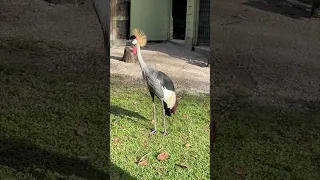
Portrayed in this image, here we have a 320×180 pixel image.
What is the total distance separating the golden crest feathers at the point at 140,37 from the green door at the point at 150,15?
0.03 metres

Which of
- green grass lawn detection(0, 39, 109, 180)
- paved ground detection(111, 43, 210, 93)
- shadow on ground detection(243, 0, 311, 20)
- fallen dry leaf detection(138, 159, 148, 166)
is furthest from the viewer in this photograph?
shadow on ground detection(243, 0, 311, 20)

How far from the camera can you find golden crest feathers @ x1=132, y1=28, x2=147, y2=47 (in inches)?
80.6

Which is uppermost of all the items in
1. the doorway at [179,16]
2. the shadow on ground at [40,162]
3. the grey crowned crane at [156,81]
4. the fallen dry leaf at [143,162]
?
the doorway at [179,16]

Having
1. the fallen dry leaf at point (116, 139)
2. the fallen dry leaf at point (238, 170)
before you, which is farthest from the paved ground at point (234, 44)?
the fallen dry leaf at point (238, 170)

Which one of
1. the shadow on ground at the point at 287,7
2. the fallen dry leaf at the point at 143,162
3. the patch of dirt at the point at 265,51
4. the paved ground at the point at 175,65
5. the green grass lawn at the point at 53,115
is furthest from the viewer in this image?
the shadow on ground at the point at 287,7

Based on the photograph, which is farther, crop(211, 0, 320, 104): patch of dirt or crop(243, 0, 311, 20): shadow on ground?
crop(243, 0, 311, 20): shadow on ground

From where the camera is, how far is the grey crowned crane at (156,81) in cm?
205

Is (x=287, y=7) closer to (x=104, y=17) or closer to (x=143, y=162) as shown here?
(x=104, y=17)

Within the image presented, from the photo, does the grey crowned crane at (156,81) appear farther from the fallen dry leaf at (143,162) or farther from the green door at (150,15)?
the fallen dry leaf at (143,162)

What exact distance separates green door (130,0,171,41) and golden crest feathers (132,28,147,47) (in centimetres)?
3

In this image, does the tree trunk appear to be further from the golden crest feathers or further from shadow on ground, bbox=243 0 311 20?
shadow on ground, bbox=243 0 311 20

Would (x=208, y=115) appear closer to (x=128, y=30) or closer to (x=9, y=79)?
(x=128, y=30)

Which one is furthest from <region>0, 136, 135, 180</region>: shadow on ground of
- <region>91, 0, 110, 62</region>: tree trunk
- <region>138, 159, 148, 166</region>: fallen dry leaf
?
<region>91, 0, 110, 62</region>: tree trunk

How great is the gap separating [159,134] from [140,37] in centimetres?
50
